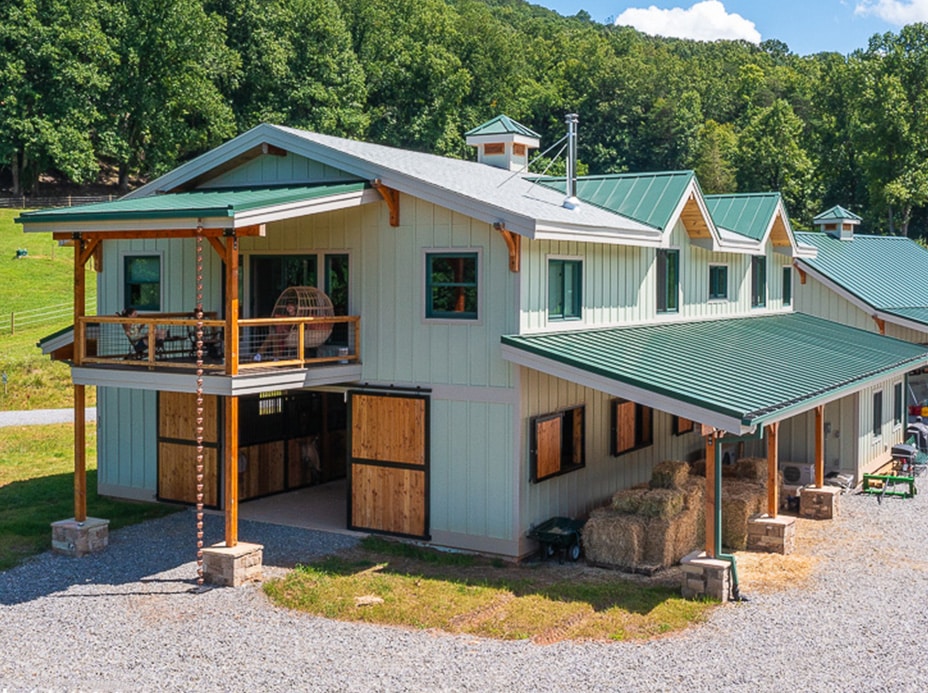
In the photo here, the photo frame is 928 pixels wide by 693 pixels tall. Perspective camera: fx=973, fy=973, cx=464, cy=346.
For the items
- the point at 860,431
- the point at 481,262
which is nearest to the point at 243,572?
the point at 481,262

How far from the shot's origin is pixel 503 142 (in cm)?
2181

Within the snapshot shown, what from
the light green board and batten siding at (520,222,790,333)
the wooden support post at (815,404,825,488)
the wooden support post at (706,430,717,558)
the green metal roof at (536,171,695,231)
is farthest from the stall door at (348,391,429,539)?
the wooden support post at (815,404,825,488)

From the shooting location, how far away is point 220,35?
2218 inches

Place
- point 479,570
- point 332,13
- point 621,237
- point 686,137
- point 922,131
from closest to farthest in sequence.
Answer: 1. point 479,570
2. point 621,237
3. point 922,131
4. point 332,13
5. point 686,137

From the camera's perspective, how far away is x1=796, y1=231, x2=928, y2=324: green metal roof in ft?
82.8

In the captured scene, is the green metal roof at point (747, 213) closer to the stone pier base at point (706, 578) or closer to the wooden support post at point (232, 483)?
the stone pier base at point (706, 578)

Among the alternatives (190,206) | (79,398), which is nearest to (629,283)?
(190,206)

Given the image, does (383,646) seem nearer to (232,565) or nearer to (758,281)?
(232,565)

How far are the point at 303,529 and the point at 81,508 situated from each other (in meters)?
3.38

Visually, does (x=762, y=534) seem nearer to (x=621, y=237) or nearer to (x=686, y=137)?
(x=621, y=237)

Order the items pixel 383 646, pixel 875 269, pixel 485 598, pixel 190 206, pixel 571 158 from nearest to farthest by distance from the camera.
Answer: pixel 383 646, pixel 485 598, pixel 190 206, pixel 571 158, pixel 875 269

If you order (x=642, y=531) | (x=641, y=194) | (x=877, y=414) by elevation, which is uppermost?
(x=641, y=194)

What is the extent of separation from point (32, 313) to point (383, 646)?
31.7 metres

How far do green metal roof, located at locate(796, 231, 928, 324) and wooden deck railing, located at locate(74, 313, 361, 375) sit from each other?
49.5 ft
